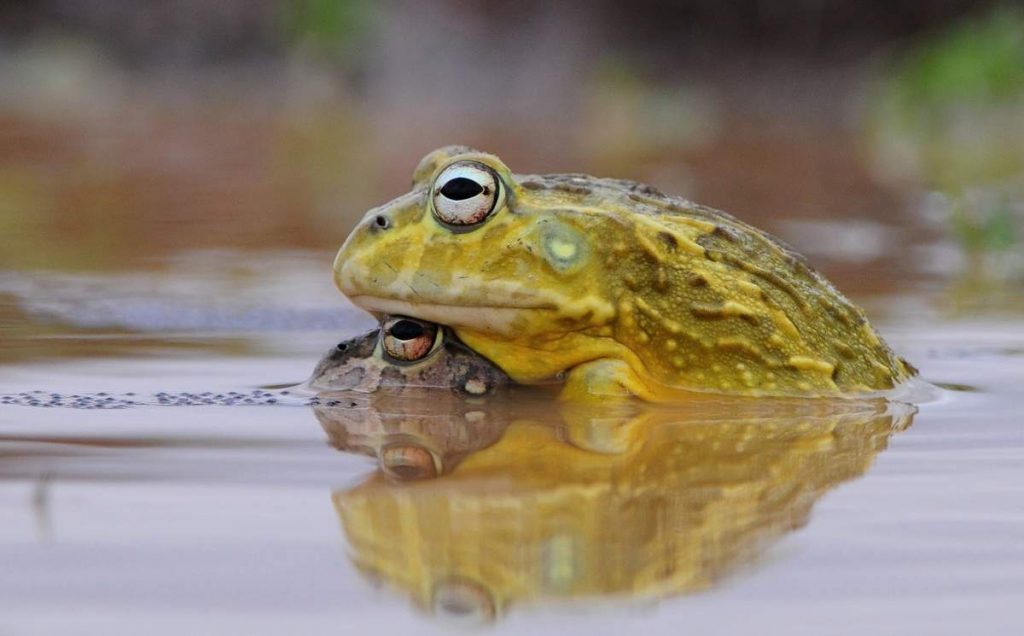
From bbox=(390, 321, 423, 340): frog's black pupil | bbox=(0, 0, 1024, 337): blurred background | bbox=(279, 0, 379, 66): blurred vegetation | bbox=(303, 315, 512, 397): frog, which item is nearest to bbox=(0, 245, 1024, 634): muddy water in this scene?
bbox=(303, 315, 512, 397): frog

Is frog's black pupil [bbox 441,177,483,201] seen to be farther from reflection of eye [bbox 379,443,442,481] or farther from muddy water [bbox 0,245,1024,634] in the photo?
reflection of eye [bbox 379,443,442,481]

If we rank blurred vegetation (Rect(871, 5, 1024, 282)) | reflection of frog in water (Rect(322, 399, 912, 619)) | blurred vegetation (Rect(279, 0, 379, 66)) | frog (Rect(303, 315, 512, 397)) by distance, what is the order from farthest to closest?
blurred vegetation (Rect(279, 0, 379, 66))
blurred vegetation (Rect(871, 5, 1024, 282))
frog (Rect(303, 315, 512, 397))
reflection of frog in water (Rect(322, 399, 912, 619))

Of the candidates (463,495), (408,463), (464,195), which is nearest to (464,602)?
(463,495)

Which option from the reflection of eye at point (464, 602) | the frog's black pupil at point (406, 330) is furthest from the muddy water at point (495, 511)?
the frog's black pupil at point (406, 330)

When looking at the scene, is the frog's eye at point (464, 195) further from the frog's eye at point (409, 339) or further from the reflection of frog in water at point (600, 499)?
the reflection of frog in water at point (600, 499)

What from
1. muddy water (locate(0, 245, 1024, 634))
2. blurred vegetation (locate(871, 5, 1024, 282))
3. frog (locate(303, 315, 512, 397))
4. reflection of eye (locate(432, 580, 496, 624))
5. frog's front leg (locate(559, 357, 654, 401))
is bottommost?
reflection of eye (locate(432, 580, 496, 624))

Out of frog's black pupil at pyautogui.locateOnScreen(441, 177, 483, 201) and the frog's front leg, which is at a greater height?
frog's black pupil at pyautogui.locateOnScreen(441, 177, 483, 201)
